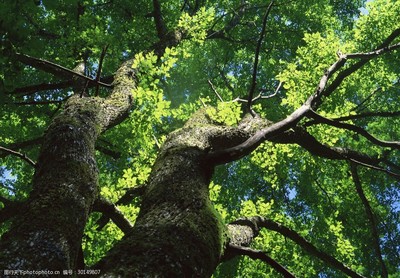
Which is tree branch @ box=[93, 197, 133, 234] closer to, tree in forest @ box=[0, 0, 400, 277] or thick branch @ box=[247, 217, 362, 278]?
tree in forest @ box=[0, 0, 400, 277]

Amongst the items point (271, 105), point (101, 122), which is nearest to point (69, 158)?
point (101, 122)

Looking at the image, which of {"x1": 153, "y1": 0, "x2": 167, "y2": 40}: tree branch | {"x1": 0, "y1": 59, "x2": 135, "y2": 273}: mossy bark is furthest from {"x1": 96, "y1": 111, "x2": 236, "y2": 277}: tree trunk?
{"x1": 153, "y1": 0, "x2": 167, "y2": 40}: tree branch

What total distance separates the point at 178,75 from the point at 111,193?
12571 millimetres

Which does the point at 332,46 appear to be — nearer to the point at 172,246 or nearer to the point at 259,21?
the point at 259,21

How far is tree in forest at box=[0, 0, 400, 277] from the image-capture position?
248 centimetres

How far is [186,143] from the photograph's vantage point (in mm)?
4262

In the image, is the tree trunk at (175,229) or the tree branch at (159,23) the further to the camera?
the tree branch at (159,23)

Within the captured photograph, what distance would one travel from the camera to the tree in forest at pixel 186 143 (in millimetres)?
2480

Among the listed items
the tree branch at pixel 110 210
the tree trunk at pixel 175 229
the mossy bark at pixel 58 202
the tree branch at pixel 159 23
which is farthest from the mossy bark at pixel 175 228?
the tree branch at pixel 159 23

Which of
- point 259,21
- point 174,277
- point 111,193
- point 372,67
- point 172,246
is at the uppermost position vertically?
point 259,21

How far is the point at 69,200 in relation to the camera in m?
2.70

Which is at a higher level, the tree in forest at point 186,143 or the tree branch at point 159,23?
the tree branch at point 159,23

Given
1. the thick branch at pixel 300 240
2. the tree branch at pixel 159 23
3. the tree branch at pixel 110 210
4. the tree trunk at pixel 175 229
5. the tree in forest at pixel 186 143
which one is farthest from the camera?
the tree branch at pixel 159 23

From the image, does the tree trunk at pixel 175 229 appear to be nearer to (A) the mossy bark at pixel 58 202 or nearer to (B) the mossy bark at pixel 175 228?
(B) the mossy bark at pixel 175 228
